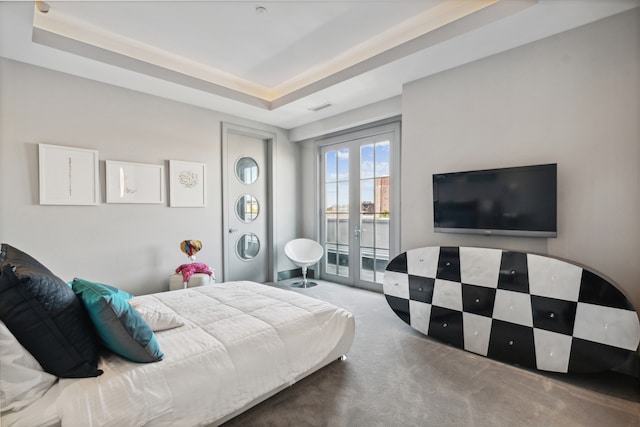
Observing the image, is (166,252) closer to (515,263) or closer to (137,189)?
(137,189)

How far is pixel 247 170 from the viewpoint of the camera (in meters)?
4.91

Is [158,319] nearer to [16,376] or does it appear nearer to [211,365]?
[211,365]

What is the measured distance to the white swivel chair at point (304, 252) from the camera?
4.86 metres

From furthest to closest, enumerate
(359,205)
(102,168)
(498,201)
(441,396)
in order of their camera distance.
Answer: (359,205)
(102,168)
(498,201)
(441,396)

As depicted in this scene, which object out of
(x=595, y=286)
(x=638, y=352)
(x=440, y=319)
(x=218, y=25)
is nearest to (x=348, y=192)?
(x=440, y=319)

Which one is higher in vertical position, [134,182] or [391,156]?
[391,156]

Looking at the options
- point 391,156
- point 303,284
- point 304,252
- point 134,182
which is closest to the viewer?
point 134,182

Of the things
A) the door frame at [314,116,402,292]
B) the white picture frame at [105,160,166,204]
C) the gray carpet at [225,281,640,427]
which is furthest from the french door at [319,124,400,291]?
the white picture frame at [105,160,166,204]

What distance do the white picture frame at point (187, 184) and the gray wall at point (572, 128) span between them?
10.4 feet

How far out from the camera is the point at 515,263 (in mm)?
2459

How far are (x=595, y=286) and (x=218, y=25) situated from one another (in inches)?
148

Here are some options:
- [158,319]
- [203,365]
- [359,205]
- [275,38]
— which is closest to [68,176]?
[158,319]

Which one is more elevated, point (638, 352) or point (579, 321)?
point (579, 321)

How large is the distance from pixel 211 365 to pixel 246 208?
137 inches
